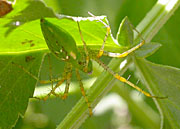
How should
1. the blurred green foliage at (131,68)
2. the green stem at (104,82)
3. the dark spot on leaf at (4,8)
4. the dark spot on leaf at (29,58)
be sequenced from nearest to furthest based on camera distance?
the dark spot on leaf at (4,8) → the green stem at (104,82) → the dark spot on leaf at (29,58) → the blurred green foliage at (131,68)

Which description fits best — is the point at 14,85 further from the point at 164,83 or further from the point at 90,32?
the point at 164,83

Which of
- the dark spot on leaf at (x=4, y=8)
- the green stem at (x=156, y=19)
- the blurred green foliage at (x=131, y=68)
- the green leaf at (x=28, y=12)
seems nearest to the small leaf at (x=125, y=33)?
the green stem at (x=156, y=19)

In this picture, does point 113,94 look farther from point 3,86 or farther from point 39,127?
point 3,86

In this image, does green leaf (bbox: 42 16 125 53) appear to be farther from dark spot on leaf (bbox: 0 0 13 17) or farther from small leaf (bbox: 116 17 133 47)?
dark spot on leaf (bbox: 0 0 13 17)

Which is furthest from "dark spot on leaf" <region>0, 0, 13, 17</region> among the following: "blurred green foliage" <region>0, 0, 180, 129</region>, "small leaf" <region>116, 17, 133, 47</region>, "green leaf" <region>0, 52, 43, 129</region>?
"blurred green foliage" <region>0, 0, 180, 129</region>

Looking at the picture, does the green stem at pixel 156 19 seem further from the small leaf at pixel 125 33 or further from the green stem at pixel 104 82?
the small leaf at pixel 125 33
